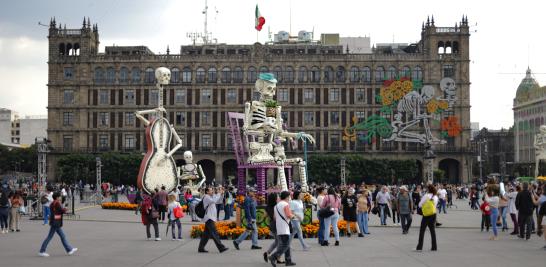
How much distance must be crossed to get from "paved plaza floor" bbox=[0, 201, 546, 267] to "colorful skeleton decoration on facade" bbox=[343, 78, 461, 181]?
5586cm

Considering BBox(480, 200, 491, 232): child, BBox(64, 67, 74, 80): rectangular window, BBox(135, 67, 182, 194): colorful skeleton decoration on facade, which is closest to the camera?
BBox(480, 200, 491, 232): child

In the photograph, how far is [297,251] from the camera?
1945cm

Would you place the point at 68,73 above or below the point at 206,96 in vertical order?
above

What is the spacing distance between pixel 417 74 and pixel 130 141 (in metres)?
33.3

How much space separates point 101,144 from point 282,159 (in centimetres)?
5842

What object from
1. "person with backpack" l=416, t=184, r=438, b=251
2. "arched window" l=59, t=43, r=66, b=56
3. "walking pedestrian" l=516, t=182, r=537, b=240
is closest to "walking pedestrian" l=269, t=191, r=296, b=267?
"person with backpack" l=416, t=184, r=438, b=251

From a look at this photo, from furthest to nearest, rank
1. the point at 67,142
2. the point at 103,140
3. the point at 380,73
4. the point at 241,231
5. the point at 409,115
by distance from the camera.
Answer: the point at 103,140 → the point at 67,142 → the point at 380,73 → the point at 409,115 → the point at 241,231

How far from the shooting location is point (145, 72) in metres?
86.4

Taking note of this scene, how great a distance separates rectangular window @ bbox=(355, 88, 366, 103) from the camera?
8644 centimetres

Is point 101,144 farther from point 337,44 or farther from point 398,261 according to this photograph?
point 398,261

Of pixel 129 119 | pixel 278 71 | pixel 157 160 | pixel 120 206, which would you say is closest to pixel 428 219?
pixel 157 160

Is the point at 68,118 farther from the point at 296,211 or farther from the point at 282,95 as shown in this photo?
the point at 296,211

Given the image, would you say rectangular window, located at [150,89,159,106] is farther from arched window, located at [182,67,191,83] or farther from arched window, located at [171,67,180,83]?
arched window, located at [182,67,191,83]

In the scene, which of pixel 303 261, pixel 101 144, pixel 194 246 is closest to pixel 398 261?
pixel 303 261
